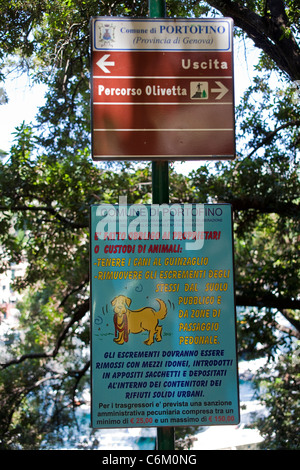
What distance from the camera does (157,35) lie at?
327 cm

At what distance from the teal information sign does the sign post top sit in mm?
968

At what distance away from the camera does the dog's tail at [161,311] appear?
3.00 metres

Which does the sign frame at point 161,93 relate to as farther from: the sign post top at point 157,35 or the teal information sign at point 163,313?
the teal information sign at point 163,313

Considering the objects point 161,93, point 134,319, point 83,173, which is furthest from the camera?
point 83,173

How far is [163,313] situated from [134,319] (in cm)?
16

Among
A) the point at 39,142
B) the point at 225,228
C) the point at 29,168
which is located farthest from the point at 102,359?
the point at 39,142

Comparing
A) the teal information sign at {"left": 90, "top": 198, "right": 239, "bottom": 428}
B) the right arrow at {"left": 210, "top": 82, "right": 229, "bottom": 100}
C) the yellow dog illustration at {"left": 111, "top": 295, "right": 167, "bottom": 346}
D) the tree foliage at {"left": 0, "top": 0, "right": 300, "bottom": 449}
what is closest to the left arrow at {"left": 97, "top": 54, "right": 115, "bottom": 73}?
the right arrow at {"left": 210, "top": 82, "right": 229, "bottom": 100}

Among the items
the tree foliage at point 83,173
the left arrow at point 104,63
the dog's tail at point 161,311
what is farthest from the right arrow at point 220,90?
the tree foliage at point 83,173

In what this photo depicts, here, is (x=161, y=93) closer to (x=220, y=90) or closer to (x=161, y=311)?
(x=220, y=90)

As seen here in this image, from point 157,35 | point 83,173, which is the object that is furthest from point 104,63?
point 83,173

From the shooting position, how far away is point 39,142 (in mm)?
8992

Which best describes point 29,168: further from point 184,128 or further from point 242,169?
point 184,128

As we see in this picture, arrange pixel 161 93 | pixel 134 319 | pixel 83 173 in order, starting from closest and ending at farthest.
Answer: pixel 134 319 → pixel 161 93 → pixel 83 173
